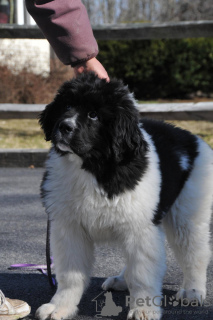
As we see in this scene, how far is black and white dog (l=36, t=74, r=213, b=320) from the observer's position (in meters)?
2.88

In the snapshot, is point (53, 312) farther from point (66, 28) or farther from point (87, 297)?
point (66, 28)

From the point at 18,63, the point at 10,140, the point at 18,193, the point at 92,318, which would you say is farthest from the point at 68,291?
the point at 18,63

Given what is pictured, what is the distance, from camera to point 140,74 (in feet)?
60.7

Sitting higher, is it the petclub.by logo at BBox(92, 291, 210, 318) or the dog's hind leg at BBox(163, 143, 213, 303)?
the dog's hind leg at BBox(163, 143, 213, 303)

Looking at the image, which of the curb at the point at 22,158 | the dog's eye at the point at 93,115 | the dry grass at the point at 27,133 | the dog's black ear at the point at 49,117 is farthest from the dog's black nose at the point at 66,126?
the dry grass at the point at 27,133

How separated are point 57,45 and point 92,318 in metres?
1.72

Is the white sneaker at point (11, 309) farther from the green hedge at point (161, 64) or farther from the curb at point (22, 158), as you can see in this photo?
the green hedge at point (161, 64)

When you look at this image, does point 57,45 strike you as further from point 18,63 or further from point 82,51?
point 18,63

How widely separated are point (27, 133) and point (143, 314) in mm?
7814

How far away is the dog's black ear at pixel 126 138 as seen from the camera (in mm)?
2898

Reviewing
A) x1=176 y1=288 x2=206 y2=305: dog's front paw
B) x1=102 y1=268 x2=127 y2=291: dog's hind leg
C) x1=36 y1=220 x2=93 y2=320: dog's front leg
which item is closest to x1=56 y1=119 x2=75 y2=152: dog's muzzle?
x1=36 y1=220 x2=93 y2=320: dog's front leg

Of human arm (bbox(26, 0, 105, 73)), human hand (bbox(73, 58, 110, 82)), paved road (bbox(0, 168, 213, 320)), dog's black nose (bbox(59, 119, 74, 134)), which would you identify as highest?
human arm (bbox(26, 0, 105, 73))

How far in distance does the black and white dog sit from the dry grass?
6081mm

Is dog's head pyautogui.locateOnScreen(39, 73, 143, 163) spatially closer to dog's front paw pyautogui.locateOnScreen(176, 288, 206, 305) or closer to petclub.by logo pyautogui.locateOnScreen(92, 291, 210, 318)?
petclub.by logo pyautogui.locateOnScreen(92, 291, 210, 318)
